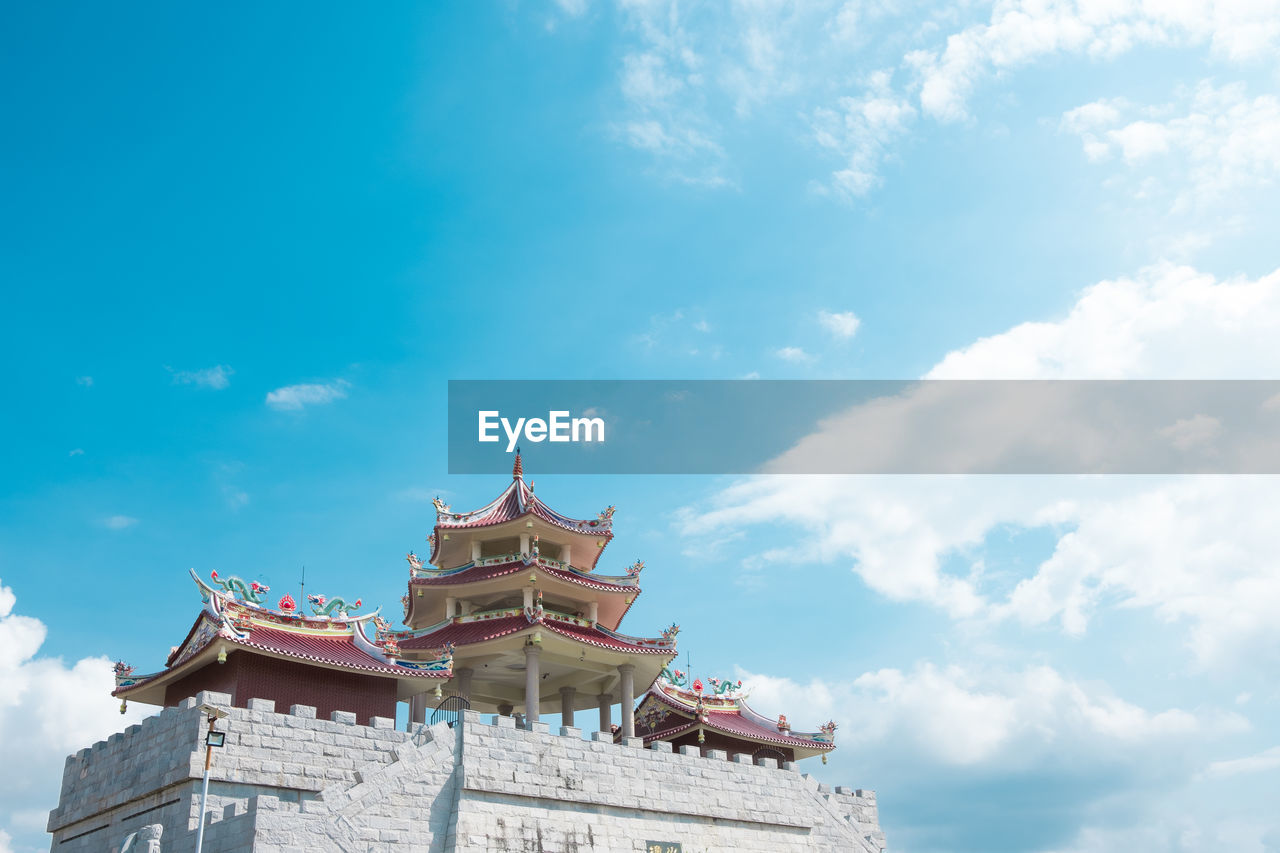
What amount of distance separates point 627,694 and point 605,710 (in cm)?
317

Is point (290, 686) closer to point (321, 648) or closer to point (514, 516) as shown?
point (321, 648)

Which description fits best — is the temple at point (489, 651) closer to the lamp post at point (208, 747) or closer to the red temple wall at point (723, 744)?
the red temple wall at point (723, 744)

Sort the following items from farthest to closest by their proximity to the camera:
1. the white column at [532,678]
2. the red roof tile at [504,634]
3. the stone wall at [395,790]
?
the red roof tile at [504,634] < the white column at [532,678] < the stone wall at [395,790]

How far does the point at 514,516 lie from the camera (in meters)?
38.2

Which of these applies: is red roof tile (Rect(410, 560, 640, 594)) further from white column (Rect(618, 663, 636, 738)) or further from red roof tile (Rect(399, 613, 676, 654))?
white column (Rect(618, 663, 636, 738))

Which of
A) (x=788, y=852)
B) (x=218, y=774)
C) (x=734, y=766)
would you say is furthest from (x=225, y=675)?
(x=788, y=852)

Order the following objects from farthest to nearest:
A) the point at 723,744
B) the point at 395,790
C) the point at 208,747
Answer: the point at 723,744
the point at 395,790
the point at 208,747

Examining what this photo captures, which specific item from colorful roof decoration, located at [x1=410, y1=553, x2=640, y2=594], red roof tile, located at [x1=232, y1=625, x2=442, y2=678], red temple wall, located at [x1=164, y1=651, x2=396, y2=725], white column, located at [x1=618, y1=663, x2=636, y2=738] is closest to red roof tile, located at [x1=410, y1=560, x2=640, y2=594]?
colorful roof decoration, located at [x1=410, y1=553, x2=640, y2=594]

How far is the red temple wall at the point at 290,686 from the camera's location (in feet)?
91.1

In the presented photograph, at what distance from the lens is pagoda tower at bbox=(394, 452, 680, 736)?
3391 centimetres

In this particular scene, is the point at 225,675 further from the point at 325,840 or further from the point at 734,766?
the point at 734,766

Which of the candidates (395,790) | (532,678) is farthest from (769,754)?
(395,790)

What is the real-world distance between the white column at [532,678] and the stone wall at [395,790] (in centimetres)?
440

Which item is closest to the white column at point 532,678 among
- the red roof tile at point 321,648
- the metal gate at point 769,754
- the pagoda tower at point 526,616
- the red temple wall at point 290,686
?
the pagoda tower at point 526,616
